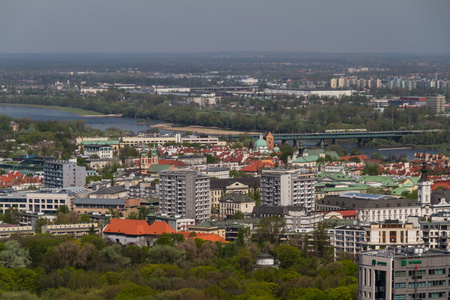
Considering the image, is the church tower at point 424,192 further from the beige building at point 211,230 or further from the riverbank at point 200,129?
the riverbank at point 200,129

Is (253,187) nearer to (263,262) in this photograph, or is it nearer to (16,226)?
(16,226)

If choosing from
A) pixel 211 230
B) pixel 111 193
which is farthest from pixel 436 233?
pixel 111 193

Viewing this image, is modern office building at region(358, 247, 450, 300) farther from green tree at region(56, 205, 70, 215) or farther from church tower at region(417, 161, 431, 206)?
green tree at region(56, 205, 70, 215)

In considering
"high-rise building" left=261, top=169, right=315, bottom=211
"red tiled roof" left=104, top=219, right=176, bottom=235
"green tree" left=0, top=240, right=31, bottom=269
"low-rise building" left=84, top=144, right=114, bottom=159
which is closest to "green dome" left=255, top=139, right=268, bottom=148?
"low-rise building" left=84, top=144, right=114, bottom=159

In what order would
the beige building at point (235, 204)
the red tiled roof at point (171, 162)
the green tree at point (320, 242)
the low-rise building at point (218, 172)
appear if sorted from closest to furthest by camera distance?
the green tree at point (320, 242), the beige building at point (235, 204), the low-rise building at point (218, 172), the red tiled roof at point (171, 162)

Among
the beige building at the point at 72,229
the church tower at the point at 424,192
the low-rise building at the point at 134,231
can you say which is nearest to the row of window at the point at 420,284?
the low-rise building at the point at 134,231

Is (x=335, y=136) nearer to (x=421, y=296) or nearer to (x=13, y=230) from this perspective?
(x=13, y=230)
